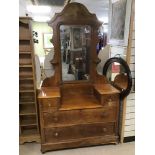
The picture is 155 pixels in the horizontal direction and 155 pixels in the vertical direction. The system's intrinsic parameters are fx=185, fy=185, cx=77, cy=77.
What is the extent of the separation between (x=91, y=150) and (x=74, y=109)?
577 mm

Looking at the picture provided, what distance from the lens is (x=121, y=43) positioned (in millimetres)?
2385

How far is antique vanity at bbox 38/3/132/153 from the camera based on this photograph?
2.18 metres

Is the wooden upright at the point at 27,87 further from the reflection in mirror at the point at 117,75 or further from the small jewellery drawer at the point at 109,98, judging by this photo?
the reflection in mirror at the point at 117,75

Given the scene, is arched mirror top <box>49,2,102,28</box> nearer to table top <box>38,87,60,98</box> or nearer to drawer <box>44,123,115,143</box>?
table top <box>38,87,60,98</box>

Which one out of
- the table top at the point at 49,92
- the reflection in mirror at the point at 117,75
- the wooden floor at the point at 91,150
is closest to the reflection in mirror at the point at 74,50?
the table top at the point at 49,92

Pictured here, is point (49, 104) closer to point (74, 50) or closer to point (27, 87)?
point (27, 87)

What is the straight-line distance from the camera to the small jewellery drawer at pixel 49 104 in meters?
2.10

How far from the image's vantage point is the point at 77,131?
7.40 feet

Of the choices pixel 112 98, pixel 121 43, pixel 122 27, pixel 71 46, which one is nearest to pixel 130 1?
pixel 122 27

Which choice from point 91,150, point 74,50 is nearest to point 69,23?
point 74,50

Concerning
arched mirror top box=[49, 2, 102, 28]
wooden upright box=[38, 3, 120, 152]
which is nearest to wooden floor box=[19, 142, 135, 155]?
wooden upright box=[38, 3, 120, 152]
